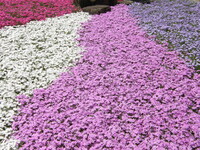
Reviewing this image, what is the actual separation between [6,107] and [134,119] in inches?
159

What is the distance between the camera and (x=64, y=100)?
7621 millimetres

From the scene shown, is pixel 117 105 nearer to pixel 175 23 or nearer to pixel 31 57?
pixel 31 57

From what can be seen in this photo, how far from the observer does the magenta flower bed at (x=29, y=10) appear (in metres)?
13.9

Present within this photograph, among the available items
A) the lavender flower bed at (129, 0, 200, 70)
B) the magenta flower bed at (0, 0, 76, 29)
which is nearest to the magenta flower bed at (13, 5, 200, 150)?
the lavender flower bed at (129, 0, 200, 70)

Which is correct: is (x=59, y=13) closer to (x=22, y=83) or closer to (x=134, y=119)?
(x=22, y=83)

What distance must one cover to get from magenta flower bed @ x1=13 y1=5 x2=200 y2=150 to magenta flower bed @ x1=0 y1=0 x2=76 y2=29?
5714 mm

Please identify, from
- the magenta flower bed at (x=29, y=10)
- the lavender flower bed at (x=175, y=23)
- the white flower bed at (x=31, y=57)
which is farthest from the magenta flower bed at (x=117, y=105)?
the magenta flower bed at (x=29, y=10)

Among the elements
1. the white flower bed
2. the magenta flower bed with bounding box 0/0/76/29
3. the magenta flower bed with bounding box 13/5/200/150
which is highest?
the magenta flower bed with bounding box 0/0/76/29

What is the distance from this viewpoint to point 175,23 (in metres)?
13.4

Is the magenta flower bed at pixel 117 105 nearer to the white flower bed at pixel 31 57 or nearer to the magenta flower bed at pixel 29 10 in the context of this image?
the white flower bed at pixel 31 57

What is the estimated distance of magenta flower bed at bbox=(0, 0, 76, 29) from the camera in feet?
45.7

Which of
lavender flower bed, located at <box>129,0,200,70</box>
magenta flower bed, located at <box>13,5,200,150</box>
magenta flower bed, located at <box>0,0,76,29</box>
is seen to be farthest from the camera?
magenta flower bed, located at <box>0,0,76,29</box>

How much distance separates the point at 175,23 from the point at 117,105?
8.15 m

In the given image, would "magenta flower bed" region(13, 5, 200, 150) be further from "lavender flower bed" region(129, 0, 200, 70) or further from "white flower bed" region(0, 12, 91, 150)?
"lavender flower bed" region(129, 0, 200, 70)
